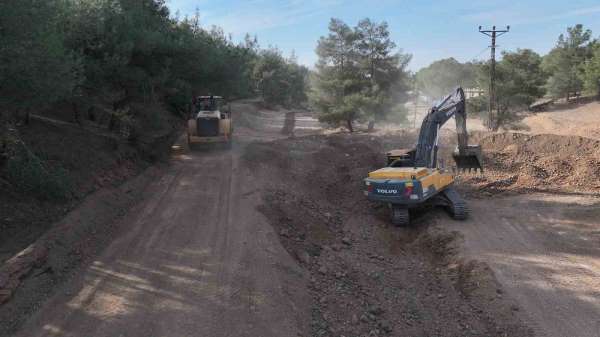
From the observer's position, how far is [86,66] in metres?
12.6

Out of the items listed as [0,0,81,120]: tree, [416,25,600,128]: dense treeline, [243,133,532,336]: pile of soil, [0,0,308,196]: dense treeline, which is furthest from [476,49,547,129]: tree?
[0,0,81,120]: tree

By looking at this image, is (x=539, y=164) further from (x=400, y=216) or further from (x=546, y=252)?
(x=400, y=216)

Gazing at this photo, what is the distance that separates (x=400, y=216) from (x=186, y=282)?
23.2 ft

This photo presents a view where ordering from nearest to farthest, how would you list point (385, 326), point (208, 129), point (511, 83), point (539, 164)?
point (385, 326)
point (539, 164)
point (208, 129)
point (511, 83)

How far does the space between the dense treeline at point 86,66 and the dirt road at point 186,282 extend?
327 centimetres

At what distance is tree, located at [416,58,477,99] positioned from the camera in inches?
2840

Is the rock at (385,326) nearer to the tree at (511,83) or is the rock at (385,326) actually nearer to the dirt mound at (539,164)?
the dirt mound at (539,164)

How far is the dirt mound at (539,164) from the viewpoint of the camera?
1603 centimetres

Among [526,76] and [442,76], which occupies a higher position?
[442,76]

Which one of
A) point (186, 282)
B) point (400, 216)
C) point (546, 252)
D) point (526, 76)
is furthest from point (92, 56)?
point (526, 76)

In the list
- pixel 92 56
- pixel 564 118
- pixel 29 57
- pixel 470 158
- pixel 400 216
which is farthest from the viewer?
pixel 564 118

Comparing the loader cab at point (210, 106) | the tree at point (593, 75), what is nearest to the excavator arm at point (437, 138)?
the loader cab at point (210, 106)

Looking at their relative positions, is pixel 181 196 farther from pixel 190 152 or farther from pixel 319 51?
pixel 319 51

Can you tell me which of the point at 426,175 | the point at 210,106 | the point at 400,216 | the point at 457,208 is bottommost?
the point at 400,216
